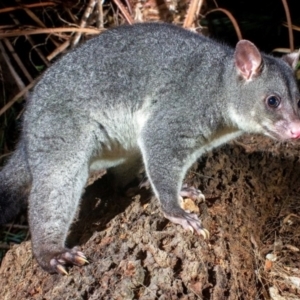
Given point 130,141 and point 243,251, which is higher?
point 130,141

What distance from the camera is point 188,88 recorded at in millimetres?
4258

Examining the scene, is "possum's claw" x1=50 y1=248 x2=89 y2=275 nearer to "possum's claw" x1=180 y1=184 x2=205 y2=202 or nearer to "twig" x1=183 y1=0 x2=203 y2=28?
"possum's claw" x1=180 y1=184 x2=205 y2=202

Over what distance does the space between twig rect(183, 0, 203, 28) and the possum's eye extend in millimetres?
1742

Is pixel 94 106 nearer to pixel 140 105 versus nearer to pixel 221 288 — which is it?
pixel 140 105

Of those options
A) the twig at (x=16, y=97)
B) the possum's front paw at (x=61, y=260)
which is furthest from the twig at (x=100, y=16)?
the possum's front paw at (x=61, y=260)

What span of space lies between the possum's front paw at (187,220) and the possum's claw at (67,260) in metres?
0.61

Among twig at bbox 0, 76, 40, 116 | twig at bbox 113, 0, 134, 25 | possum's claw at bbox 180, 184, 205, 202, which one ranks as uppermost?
twig at bbox 113, 0, 134, 25

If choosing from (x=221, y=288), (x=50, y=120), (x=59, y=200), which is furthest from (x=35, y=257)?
(x=221, y=288)

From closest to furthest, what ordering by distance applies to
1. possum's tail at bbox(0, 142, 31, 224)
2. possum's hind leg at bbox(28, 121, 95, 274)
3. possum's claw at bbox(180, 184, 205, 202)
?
1. possum's hind leg at bbox(28, 121, 95, 274)
2. possum's claw at bbox(180, 184, 205, 202)
3. possum's tail at bbox(0, 142, 31, 224)

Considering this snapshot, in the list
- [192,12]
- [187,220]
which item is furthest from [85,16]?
[187,220]

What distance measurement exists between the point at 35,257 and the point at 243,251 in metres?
1.35

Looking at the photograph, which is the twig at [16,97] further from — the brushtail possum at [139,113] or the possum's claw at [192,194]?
the possum's claw at [192,194]

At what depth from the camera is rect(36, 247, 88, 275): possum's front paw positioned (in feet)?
12.2

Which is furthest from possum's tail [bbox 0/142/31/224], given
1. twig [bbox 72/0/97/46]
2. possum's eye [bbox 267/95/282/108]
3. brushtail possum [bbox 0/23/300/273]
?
twig [bbox 72/0/97/46]
